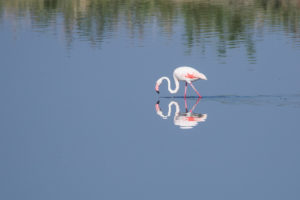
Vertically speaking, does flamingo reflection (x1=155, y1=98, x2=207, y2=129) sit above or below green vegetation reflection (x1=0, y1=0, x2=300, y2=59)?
below

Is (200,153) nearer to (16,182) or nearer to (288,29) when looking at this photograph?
(16,182)

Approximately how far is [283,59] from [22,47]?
6773mm

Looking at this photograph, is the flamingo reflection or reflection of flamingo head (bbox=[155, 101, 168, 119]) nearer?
the flamingo reflection

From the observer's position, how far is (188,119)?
11.7m

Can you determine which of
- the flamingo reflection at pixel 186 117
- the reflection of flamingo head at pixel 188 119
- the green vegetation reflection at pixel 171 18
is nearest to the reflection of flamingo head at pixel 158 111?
the flamingo reflection at pixel 186 117

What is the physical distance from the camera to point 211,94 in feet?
43.6

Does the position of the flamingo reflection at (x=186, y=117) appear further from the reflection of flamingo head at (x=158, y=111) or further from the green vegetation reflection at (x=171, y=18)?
the green vegetation reflection at (x=171, y=18)

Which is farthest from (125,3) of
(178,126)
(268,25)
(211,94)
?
(178,126)

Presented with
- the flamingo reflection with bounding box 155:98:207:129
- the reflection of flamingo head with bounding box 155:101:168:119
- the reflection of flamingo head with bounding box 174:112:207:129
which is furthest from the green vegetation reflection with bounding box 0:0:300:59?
the reflection of flamingo head with bounding box 174:112:207:129

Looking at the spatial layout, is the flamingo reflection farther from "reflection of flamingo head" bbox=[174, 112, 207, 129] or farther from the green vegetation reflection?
the green vegetation reflection

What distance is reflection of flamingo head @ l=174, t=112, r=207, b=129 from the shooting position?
1131 cm

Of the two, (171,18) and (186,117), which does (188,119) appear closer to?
(186,117)

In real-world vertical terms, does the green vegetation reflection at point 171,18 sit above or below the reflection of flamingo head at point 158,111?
above

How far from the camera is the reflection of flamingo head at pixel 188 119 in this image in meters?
11.3
